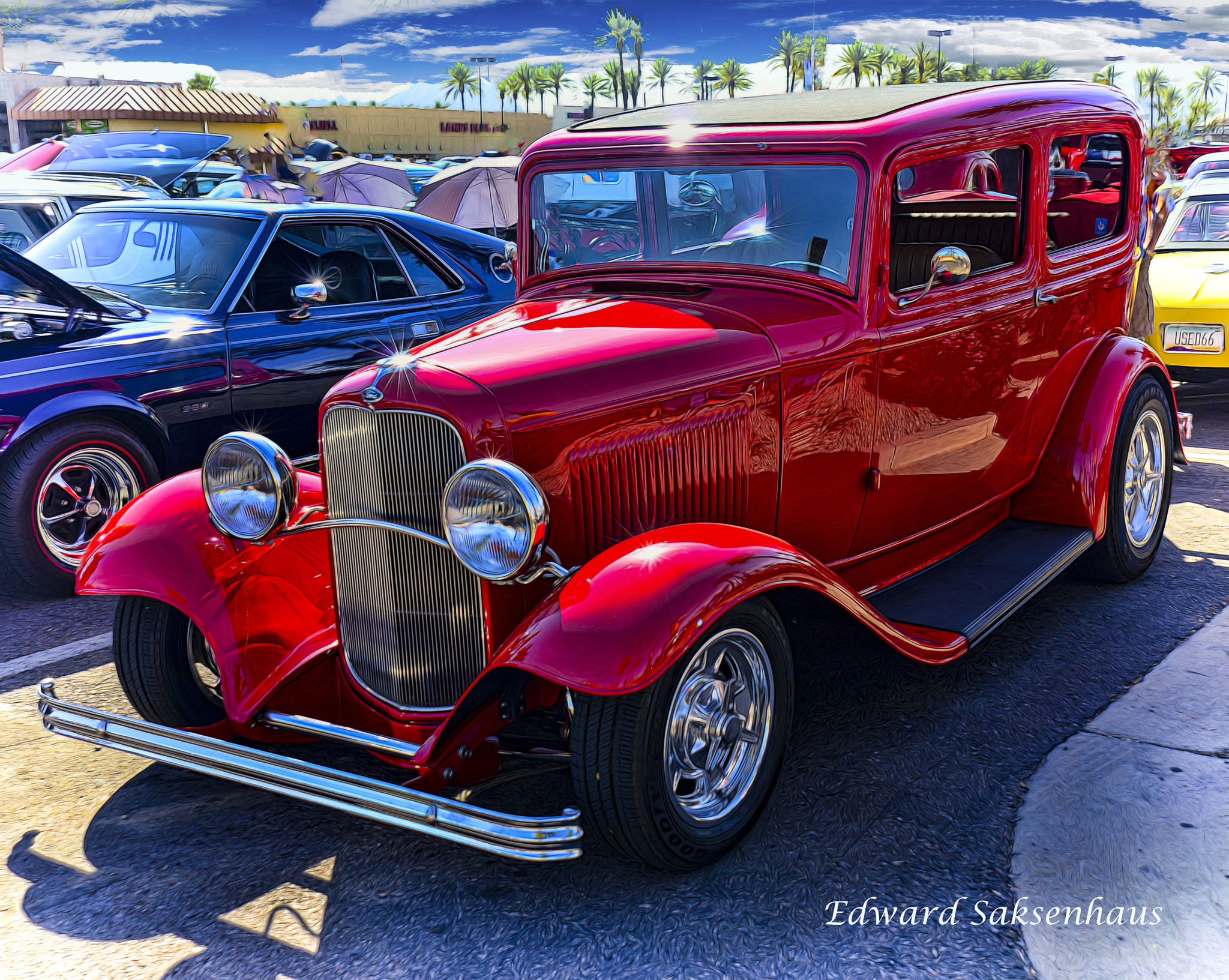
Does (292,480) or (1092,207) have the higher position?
(1092,207)

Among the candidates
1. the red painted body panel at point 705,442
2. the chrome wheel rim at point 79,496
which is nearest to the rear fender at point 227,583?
the red painted body panel at point 705,442

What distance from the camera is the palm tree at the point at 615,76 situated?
109 meters

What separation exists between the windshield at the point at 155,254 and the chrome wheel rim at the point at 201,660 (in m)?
2.67

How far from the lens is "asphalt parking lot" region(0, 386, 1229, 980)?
2561mm

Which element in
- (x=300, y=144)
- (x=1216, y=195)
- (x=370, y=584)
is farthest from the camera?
(x=300, y=144)

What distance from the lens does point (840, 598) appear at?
3041 millimetres

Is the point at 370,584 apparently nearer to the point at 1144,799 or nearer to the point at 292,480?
the point at 292,480

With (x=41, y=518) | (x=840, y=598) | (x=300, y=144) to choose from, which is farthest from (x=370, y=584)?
(x=300, y=144)

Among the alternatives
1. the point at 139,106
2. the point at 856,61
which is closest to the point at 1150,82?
the point at 856,61

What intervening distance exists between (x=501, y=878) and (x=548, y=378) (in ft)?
4.32

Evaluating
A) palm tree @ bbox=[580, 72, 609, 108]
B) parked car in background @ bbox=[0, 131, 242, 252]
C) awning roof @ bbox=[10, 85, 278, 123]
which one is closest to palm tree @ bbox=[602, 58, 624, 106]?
palm tree @ bbox=[580, 72, 609, 108]

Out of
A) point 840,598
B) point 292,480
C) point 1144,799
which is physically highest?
point 292,480

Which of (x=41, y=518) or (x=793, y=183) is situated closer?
(x=793, y=183)

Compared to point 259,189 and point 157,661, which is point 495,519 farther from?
point 259,189
